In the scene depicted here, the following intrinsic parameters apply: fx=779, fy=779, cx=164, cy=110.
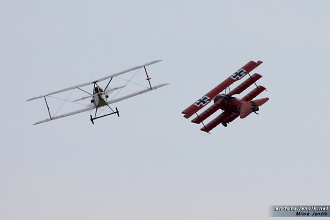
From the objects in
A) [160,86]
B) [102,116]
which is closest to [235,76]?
[160,86]

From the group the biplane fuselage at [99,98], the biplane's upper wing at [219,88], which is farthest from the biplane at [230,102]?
the biplane fuselage at [99,98]

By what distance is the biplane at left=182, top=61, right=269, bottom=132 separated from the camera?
75562 millimetres

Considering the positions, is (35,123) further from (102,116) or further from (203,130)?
(203,130)

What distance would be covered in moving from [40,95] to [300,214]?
98.6 feet

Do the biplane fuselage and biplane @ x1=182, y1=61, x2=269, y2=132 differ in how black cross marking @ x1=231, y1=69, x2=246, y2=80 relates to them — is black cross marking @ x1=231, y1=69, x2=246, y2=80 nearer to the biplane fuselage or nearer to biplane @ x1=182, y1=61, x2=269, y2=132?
biplane @ x1=182, y1=61, x2=269, y2=132

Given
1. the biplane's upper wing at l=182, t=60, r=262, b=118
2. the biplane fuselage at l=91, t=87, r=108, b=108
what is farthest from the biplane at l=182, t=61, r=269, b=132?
the biplane fuselage at l=91, t=87, r=108, b=108

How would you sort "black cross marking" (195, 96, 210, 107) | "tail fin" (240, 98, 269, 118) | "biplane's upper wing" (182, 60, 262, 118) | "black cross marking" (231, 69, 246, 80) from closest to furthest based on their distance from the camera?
"tail fin" (240, 98, 269, 118) < "biplane's upper wing" (182, 60, 262, 118) < "black cross marking" (195, 96, 210, 107) < "black cross marking" (231, 69, 246, 80)

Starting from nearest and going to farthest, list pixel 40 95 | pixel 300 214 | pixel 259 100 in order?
pixel 300 214
pixel 259 100
pixel 40 95

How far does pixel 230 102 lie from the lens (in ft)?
253

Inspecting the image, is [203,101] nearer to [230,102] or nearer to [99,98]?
[230,102]

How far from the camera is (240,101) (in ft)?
252

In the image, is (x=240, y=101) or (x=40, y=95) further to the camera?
(x=40, y=95)

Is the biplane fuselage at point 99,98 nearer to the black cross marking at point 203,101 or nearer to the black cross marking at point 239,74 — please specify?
the black cross marking at point 203,101

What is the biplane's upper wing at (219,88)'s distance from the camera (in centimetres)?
7550
